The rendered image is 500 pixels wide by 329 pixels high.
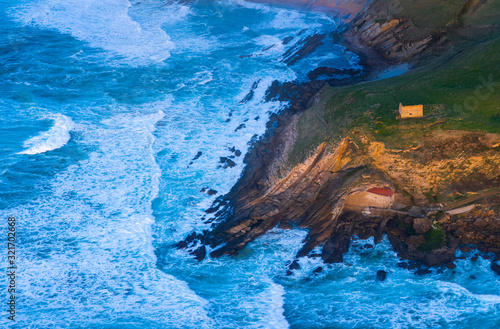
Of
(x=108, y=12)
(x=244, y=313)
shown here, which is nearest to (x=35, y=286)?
(x=244, y=313)

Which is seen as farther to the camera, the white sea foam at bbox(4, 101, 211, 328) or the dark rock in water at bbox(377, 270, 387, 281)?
the dark rock in water at bbox(377, 270, 387, 281)

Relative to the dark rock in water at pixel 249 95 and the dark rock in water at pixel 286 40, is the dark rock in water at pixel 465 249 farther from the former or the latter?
the dark rock in water at pixel 286 40

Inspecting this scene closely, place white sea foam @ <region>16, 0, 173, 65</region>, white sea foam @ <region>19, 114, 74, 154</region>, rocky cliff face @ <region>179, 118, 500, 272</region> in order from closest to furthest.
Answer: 1. rocky cliff face @ <region>179, 118, 500, 272</region>
2. white sea foam @ <region>19, 114, 74, 154</region>
3. white sea foam @ <region>16, 0, 173, 65</region>

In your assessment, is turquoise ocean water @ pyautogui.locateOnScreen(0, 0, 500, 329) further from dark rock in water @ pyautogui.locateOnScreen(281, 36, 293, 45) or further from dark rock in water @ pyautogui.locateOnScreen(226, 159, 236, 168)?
dark rock in water @ pyautogui.locateOnScreen(226, 159, 236, 168)

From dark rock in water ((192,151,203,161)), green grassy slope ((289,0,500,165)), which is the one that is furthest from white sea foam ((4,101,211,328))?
green grassy slope ((289,0,500,165))

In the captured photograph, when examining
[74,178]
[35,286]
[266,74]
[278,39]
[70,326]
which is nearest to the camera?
[70,326]

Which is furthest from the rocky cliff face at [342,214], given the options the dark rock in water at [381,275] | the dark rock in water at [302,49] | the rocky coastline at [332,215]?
the dark rock in water at [302,49]

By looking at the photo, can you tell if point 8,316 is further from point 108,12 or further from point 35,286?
point 108,12
